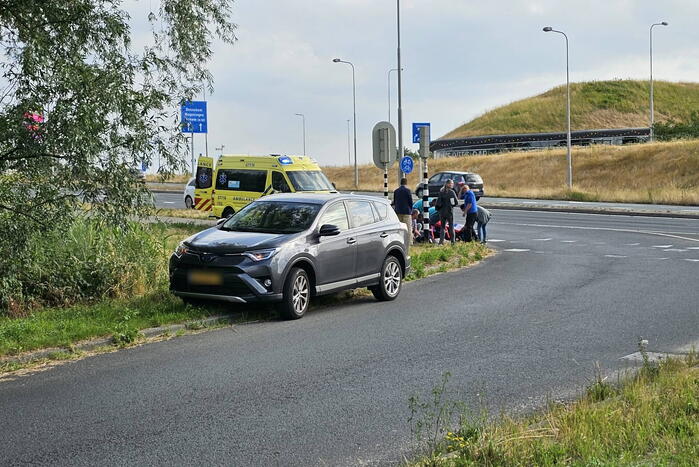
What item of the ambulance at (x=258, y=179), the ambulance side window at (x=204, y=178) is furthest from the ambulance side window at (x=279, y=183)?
the ambulance side window at (x=204, y=178)

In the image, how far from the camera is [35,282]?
11.3m

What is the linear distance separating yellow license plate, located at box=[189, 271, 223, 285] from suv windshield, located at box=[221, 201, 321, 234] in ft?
3.77

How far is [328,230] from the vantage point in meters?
11.7

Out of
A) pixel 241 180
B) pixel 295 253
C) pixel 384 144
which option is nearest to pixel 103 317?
pixel 295 253

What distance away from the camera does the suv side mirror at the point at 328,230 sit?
1166 cm

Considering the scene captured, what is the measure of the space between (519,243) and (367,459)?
62.6 feet

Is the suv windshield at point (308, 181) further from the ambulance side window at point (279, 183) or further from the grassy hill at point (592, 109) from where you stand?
the grassy hill at point (592, 109)

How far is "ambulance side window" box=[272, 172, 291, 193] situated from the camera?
25.8 meters

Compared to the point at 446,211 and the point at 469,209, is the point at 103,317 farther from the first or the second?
the point at 469,209

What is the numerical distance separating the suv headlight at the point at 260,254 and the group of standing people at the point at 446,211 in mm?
10255

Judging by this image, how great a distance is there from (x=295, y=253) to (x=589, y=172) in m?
60.0

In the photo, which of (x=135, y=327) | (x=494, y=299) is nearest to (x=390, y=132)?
(x=494, y=299)

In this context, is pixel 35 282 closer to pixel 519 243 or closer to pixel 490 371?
pixel 490 371

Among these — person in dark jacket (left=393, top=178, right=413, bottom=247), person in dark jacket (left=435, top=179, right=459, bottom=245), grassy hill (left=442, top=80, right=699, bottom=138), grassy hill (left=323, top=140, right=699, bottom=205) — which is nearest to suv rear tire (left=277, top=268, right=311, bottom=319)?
person in dark jacket (left=393, top=178, right=413, bottom=247)
